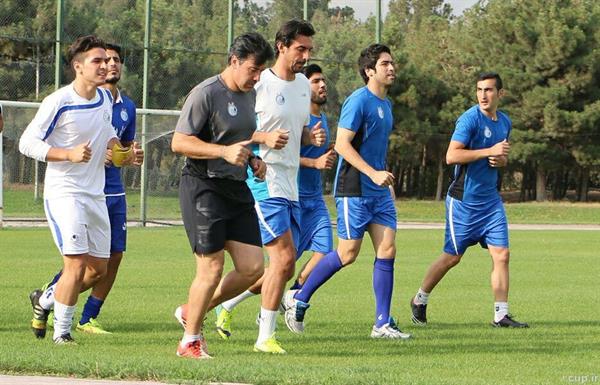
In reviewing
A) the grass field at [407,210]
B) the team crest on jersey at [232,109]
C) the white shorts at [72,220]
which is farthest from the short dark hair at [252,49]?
the grass field at [407,210]

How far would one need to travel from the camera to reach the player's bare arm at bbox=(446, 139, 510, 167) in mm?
11352

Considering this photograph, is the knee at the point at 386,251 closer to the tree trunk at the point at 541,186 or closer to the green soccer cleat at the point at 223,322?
the green soccer cleat at the point at 223,322

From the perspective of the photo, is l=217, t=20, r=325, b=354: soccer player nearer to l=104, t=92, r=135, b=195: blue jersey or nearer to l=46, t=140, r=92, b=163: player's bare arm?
l=46, t=140, r=92, b=163: player's bare arm

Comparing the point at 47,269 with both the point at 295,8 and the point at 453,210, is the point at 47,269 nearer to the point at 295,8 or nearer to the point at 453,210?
the point at 453,210

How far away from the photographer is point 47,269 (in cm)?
1761

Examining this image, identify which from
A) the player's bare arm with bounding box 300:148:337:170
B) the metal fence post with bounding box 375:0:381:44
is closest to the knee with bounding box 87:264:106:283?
the player's bare arm with bounding box 300:148:337:170

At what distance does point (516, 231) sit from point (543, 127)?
30.5m

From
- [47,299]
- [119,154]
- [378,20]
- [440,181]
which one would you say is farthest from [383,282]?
[440,181]

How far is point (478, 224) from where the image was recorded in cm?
1188

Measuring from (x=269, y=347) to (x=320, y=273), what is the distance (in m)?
2.09

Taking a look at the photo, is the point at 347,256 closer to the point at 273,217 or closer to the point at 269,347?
the point at 273,217

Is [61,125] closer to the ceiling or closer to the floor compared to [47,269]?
closer to the ceiling

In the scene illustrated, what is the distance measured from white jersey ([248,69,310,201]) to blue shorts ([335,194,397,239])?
117cm

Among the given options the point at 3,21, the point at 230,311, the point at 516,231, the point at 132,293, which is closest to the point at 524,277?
the point at 132,293
